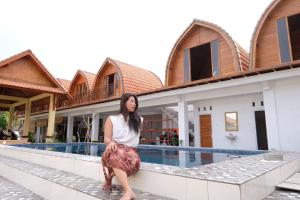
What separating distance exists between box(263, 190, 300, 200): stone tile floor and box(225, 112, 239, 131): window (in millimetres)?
7705

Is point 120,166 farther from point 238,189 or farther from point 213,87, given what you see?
point 213,87

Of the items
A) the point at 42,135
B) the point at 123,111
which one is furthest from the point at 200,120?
the point at 42,135

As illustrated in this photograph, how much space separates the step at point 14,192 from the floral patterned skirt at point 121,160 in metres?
1.91

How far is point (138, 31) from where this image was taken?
45.4 ft

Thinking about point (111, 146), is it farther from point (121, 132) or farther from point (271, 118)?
point (271, 118)

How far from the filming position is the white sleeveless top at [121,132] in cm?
280

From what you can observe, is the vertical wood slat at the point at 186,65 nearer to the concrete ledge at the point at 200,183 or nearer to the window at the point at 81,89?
the concrete ledge at the point at 200,183

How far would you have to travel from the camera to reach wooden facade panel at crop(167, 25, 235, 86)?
10.6m

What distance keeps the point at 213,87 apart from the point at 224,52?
2770 millimetres

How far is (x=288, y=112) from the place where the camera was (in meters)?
7.59

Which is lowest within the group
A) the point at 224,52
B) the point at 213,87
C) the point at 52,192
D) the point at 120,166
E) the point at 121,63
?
the point at 52,192

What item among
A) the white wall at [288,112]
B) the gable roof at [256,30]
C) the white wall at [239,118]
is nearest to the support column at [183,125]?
the white wall at [239,118]

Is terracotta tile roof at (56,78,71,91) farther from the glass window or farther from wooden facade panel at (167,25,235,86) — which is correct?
the glass window

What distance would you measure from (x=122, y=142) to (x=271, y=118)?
6.82 metres
